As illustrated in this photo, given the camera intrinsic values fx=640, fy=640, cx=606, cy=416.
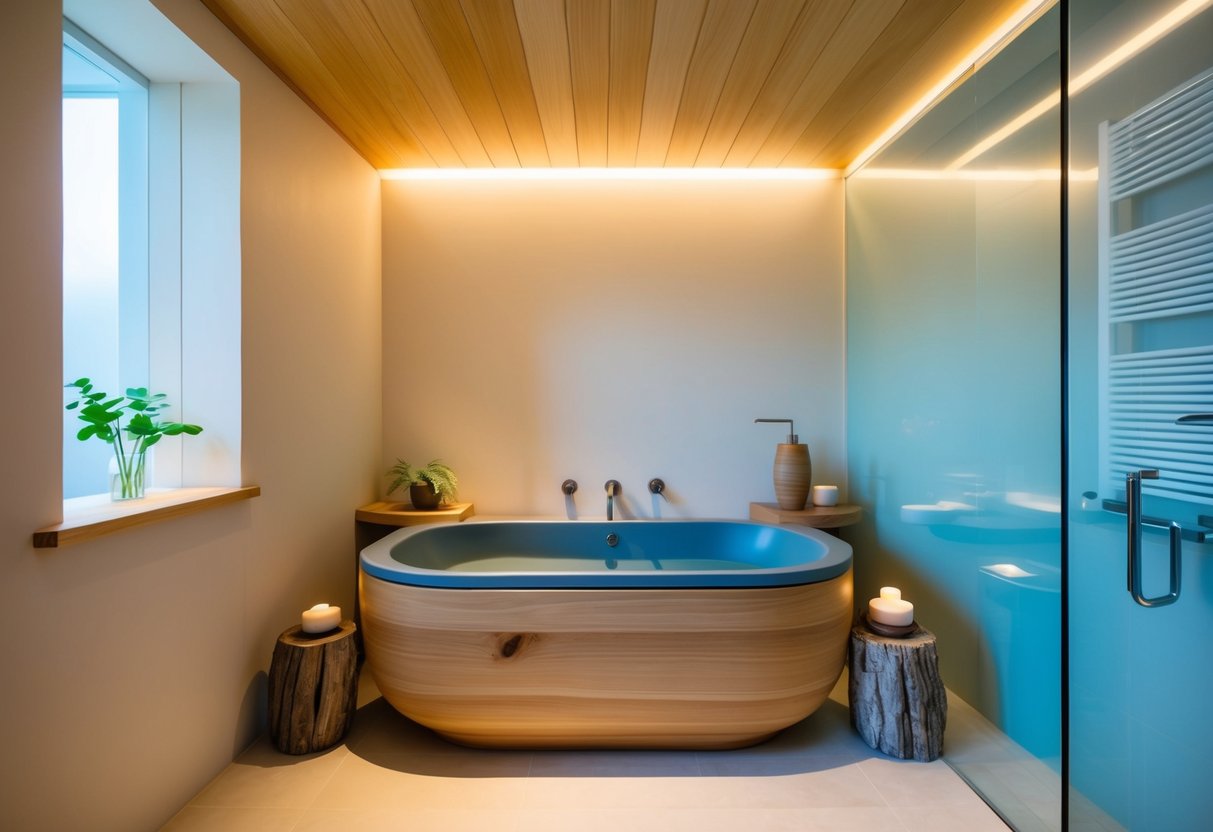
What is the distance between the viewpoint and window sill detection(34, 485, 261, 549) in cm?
140

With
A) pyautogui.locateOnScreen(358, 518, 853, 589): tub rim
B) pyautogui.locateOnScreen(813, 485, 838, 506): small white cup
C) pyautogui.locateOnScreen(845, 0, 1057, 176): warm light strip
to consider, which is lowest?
pyautogui.locateOnScreen(358, 518, 853, 589): tub rim

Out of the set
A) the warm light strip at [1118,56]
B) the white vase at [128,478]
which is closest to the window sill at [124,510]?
the white vase at [128,478]

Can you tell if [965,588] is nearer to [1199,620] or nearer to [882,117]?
[1199,620]

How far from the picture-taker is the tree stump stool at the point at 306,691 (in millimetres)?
2096

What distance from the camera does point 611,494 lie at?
313 cm

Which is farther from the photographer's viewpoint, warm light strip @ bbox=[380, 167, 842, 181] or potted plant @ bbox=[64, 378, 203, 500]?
warm light strip @ bbox=[380, 167, 842, 181]

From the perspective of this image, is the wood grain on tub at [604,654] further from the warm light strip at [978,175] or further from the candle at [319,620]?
the warm light strip at [978,175]

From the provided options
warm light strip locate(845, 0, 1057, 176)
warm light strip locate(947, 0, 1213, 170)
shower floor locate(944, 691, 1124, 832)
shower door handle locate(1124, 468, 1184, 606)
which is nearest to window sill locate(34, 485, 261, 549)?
shower door handle locate(1124, 468, 1184, 606)

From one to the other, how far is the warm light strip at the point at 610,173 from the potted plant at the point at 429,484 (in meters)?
1.48

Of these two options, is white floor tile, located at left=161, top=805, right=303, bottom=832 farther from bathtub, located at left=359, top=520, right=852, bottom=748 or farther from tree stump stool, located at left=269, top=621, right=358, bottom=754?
bathtub, located at left=359, top=520, right=852, bottom=748

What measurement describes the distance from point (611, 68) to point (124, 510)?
199cm

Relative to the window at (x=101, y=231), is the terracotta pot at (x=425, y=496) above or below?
below

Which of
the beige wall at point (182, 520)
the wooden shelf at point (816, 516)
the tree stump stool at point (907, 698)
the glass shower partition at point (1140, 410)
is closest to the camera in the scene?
the glass shower partition at point (1140, 410)

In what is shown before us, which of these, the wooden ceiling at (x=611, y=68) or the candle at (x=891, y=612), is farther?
the candle at (x=891, y=612)
